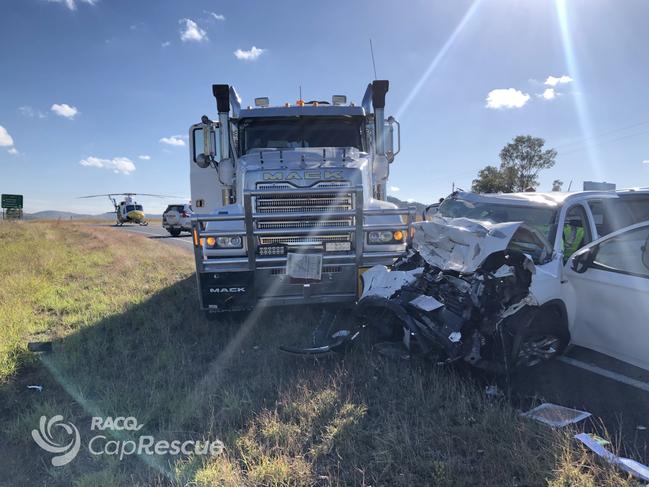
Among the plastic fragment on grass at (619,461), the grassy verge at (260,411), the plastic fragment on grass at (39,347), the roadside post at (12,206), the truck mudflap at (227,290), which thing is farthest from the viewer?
the roadside post at (12,206)

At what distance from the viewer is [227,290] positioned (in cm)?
474

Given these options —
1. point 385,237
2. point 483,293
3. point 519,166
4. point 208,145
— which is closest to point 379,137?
point 385,237

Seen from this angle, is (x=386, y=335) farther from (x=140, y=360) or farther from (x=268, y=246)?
(x=140, y=360)

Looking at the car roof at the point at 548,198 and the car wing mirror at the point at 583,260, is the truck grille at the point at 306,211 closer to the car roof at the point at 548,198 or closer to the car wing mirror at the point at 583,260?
the car roof at the point at 548,198

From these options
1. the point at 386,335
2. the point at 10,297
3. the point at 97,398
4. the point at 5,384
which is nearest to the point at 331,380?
the point at 386,335

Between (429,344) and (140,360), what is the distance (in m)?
3.18

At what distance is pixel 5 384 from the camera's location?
3.96m

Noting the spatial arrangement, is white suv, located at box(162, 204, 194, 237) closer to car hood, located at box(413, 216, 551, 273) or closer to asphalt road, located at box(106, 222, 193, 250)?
asphalt road, located at box(106, 222, 193, 250)

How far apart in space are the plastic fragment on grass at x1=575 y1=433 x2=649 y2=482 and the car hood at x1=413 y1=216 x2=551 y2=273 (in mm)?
1554

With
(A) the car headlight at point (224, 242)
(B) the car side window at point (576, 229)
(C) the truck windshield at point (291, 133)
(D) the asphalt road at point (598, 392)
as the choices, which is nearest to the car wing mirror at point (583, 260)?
(B) the car side window at point (576, 229)

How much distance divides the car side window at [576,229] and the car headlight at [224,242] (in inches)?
154

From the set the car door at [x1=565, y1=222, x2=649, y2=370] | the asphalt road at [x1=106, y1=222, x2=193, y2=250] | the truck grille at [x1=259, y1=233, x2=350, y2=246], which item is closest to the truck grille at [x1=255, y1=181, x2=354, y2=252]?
the truck grille at [x1=259, y1=233, x2=350, y2=246]

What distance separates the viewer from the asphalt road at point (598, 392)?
3.05 m

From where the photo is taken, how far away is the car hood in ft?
12.1
